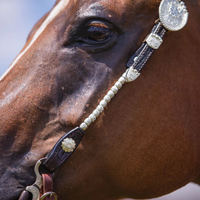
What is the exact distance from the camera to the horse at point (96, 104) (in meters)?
1.28

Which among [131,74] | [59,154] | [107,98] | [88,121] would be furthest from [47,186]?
[131,74]

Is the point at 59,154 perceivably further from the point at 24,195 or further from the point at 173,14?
the point at 173,14

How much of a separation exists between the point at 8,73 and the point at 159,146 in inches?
34.2

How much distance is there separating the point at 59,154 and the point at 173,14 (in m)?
0.92

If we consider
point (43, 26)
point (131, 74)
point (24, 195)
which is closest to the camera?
point (24, 195)

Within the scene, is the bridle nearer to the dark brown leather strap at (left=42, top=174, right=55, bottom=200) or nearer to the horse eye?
the dark brown leather strap at (left=42, top=174, right=55, bottom=200)

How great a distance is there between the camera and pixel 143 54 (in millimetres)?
1341

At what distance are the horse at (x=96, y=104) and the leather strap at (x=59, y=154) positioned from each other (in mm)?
33

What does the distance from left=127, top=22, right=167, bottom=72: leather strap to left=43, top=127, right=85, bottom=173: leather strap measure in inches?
16.6

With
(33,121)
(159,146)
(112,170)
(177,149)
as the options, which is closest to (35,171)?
(33,121)

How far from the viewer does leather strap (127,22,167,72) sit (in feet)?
4.36

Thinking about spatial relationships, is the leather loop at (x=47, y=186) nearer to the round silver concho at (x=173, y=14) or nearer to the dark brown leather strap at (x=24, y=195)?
the dark brown leather strap at (x=24, y=195)

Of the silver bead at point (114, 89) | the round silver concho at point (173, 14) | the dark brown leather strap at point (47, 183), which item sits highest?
the round silver concho at point (173, 14)

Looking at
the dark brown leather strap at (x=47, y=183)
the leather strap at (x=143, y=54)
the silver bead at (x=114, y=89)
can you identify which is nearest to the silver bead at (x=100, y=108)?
the silver bead at (x=114, y=89)
